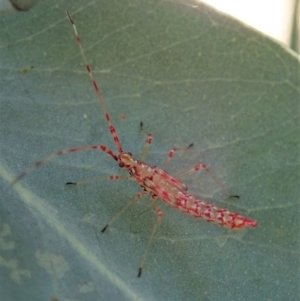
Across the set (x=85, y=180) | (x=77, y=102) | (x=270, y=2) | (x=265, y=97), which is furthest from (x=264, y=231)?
(x=270, y=2)

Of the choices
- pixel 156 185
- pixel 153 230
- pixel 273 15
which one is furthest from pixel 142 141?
pixel 273 15

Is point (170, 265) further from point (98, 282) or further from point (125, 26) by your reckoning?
point (125, 26)

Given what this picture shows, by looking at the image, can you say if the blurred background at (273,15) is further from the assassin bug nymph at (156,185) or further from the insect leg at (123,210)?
the insect leg at (123,210)

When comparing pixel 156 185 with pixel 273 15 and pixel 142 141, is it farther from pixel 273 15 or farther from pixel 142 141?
pixel 273 15

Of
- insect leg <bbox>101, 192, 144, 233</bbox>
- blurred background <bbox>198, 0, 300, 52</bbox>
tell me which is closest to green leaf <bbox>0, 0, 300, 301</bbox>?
insect leg <bbox>101, 192, 144, 233</bbox>

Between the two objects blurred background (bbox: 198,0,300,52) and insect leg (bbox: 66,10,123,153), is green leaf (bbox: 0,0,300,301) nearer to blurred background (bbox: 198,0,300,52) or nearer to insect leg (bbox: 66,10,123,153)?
insect leg (bbox: 66,10,123,153)
